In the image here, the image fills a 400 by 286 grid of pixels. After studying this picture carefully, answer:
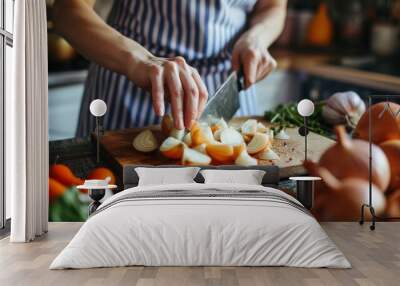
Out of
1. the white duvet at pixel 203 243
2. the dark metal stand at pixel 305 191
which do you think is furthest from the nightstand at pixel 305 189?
the white duvet at pixel 203 243

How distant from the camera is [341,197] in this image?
22.3 feet

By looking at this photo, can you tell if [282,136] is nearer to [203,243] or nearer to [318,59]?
[318,59]

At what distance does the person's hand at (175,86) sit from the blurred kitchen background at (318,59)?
2.03ft

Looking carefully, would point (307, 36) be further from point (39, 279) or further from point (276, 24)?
point (39, 279)

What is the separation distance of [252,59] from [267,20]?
42cm

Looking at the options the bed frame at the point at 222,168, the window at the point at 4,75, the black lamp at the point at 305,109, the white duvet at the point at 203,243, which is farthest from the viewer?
the black lamp at the point at 305,109

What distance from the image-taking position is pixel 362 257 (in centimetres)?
474

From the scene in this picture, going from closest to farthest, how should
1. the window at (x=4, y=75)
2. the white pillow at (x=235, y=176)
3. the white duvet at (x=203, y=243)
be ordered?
1. the white duvet at (x=203, y=243)
2. the window at (x=4, y=75)
3. the white pillow at (x=235, y=176)

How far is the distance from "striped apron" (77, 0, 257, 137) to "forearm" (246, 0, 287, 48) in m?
0.09

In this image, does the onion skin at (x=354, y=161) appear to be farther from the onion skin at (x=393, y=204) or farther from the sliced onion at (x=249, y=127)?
the sliced onion at (x=249, y=127)

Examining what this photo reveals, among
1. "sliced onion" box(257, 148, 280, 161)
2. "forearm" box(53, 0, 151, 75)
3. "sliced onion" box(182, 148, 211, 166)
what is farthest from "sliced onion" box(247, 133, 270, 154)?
"forearm" box(53, 0, 151, 75)

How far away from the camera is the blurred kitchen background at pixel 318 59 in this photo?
677 cm

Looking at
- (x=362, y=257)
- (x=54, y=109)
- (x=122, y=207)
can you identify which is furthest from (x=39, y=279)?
(x=54, y=109)

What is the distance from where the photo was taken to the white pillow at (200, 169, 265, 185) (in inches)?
239
